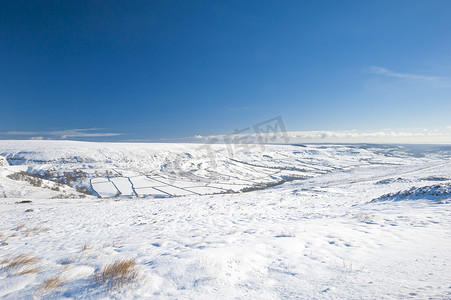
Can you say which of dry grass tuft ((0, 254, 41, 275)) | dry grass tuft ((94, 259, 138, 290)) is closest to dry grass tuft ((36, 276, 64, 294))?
dry grass tuft ((94, 259, 138, 290))

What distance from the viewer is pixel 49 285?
320 centimetres

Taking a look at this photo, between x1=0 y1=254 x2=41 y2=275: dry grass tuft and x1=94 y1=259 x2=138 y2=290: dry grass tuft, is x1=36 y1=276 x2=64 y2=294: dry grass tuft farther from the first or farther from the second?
x1=0 y1=254 x2=41 y2=275: dry grass tuft

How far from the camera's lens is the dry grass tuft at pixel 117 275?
10.4ft

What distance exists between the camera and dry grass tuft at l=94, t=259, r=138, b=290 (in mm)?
3160

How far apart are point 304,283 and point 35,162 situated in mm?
85789

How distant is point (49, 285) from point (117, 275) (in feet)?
3.40

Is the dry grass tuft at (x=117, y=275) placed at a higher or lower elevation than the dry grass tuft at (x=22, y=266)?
higher

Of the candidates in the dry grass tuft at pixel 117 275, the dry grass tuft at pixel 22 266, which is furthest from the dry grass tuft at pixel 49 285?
the dry grass tuft at pixel 22 266

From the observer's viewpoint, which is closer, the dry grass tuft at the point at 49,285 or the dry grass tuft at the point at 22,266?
the dry grass tuft at the point at 49,285

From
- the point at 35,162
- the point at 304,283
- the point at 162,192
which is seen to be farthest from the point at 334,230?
the point at 35,162

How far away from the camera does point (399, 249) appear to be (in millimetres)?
4270

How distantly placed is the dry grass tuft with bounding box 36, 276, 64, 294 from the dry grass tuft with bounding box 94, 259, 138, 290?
1.73 ft

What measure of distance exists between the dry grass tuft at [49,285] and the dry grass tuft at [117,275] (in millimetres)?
528

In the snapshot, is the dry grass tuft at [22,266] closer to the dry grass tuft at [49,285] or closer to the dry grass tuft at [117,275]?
the dry grass tuft at [49,285]
